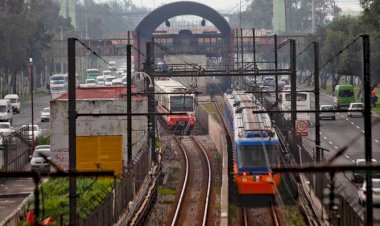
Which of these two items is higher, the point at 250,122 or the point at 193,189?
the point at 250,122

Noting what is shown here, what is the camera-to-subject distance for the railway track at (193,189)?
26.9m

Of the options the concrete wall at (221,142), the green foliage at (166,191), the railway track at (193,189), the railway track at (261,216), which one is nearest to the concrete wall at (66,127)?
the green foliage at (166,191)

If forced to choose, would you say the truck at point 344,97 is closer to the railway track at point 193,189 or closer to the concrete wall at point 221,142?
the concrete wall at point 221,142

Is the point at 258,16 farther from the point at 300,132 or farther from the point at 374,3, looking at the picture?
the point at 300,132

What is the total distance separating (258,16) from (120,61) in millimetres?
31286

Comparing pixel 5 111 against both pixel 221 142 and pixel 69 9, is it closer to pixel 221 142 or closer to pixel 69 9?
pixel 221 142

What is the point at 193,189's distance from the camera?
33.2 m

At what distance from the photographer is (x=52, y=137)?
32.5 metres

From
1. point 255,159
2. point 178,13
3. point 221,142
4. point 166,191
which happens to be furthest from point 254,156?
point 178,13

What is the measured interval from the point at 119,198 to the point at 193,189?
11525mm

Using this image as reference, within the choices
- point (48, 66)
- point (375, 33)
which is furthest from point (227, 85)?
point (48, 66)

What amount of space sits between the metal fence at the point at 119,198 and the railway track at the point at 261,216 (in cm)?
329

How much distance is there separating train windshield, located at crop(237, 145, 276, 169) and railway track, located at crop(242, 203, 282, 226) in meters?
1.33

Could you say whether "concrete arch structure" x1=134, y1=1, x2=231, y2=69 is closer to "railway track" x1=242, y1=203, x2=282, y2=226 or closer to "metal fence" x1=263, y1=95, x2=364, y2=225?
"metal fence" x1=263, y1=95, x2=364, y2=225
